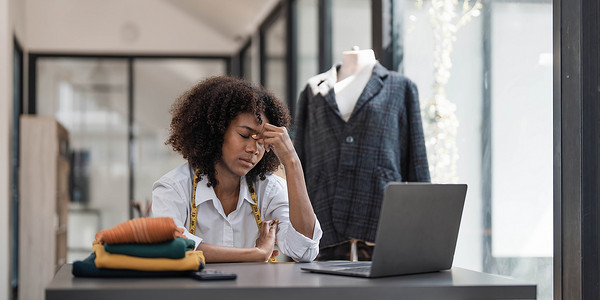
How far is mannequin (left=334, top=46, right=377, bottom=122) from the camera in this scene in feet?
9.75

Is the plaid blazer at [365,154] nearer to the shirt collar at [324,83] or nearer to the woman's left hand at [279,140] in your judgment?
the shirt collar at [324,83]

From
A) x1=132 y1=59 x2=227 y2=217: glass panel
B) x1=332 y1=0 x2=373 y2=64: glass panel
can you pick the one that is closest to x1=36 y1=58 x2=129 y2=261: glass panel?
x1=132 y1=59 x2=227 y2=217: glass panel

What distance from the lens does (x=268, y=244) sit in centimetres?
196

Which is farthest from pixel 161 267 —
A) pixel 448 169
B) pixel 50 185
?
pixel 50 185

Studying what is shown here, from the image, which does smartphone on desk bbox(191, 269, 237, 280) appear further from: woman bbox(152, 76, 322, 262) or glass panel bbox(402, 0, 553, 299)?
glass panel bbox(402, 0, 553, 299)

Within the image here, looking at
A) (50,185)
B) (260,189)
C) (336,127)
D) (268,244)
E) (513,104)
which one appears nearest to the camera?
(268,244)

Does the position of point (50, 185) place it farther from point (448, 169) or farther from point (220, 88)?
point (220, 88)

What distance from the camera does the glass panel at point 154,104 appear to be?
8.16m

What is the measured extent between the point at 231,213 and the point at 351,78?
1177 millimetres

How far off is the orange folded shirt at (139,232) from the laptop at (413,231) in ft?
1.01

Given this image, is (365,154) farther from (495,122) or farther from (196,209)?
(196,209)

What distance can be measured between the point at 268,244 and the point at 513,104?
104 cm

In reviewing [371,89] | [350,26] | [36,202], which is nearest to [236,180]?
[371,89]

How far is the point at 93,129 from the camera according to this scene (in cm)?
812
